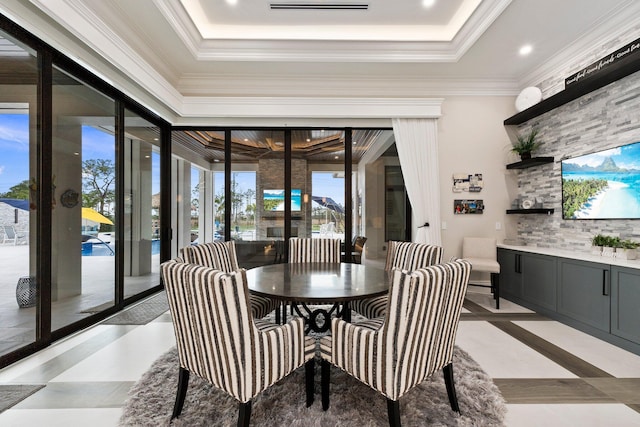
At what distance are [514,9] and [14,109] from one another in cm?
453

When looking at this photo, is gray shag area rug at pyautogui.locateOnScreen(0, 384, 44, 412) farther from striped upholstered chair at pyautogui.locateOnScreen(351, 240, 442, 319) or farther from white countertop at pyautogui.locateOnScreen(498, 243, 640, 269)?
white countertop at pyautogui.locateOnScreen(498, 243, 640, 269)

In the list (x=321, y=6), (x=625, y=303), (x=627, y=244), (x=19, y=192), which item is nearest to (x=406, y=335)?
(x=625, y=303)

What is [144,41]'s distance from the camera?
10.6 ft

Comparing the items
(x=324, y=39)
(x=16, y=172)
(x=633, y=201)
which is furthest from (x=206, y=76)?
(x=633, y=201)

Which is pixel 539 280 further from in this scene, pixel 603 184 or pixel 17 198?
pixel 17 198

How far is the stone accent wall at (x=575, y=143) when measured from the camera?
8.90ft

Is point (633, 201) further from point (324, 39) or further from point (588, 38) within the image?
point (324, 39)

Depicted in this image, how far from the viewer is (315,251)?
310cm

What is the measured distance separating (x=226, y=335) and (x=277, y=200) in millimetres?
3282

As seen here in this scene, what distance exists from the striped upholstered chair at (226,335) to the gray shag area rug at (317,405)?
339 millimetres

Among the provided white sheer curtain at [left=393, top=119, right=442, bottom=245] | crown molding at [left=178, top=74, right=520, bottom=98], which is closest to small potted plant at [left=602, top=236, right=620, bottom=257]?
white sheer curtain at [left=393, top=119, right=442, bottom=245]

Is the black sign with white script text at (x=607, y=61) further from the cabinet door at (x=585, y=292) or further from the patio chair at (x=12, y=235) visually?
the patio chair at (x=12, y=235)

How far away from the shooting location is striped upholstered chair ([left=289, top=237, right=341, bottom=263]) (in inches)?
121

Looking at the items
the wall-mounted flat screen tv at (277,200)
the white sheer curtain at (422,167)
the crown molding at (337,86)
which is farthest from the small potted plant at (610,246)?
the wall-mounted flat screen tv at (277,200)
